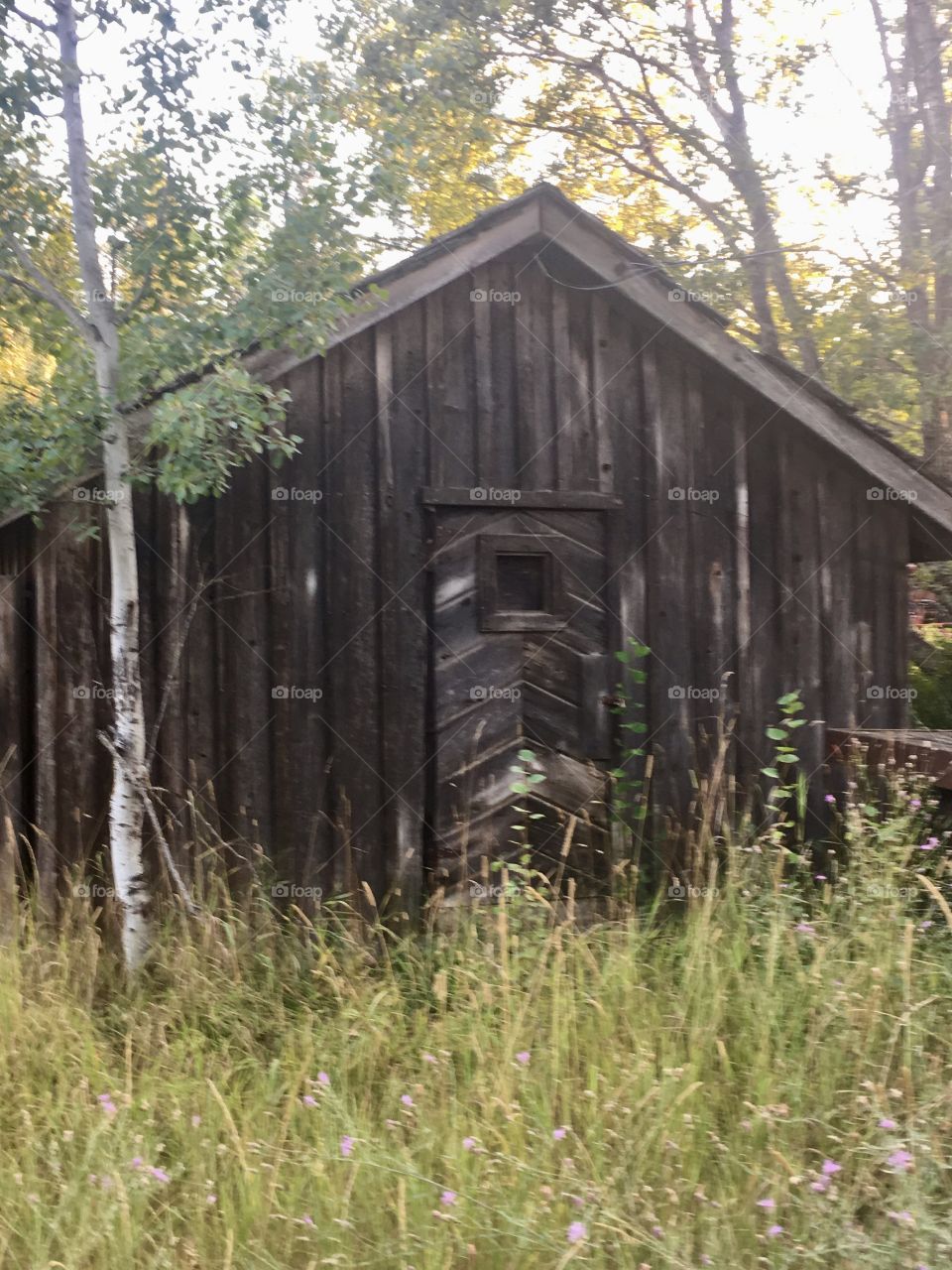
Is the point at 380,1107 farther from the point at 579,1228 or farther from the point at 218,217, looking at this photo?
the point at 218,217

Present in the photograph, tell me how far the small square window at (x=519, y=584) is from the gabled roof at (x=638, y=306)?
155 cm

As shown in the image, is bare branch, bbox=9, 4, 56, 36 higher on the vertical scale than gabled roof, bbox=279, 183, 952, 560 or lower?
higher

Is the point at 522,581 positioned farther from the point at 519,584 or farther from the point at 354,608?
the point at 354,608

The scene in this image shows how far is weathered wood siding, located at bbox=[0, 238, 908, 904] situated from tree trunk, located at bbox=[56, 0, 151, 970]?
651 millimetres

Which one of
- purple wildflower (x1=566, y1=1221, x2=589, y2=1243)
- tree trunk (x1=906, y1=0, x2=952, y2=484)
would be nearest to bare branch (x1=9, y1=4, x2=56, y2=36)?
purple wildflower (x1=566, y1=1221, x2=589, y2=1243)

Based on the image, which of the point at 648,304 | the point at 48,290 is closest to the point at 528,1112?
the point at 48,290

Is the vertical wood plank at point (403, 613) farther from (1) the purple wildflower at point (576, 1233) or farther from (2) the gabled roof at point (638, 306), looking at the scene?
(1) the purple wildflower at point (576, 1233)

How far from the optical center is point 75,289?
6547 millimetres

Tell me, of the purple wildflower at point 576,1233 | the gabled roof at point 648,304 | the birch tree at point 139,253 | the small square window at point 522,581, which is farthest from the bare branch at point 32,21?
the purple wildflower at point 576,1233

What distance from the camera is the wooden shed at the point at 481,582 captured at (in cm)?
638

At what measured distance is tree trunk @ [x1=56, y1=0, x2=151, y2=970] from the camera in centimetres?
564

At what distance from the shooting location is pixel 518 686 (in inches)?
278

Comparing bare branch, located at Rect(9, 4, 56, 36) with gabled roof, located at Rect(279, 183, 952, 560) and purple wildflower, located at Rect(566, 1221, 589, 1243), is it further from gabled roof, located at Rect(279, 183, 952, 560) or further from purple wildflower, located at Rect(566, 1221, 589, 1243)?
purple wildflower, located at Rect(566, 1221, 589, 1243)

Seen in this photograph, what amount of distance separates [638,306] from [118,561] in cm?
357
